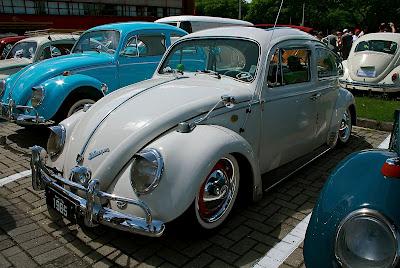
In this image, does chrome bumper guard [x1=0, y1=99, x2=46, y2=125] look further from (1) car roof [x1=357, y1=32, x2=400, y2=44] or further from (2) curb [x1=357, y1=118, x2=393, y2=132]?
(1) car roof [x1=357, y1=32, x2=400, y2=44]

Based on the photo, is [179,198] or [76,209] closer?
[179,198]

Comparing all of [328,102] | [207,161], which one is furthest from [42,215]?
[328,102]

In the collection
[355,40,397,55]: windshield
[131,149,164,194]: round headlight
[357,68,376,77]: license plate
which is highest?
[355,40,397,55]: windshield

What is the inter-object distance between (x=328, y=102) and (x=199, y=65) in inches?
74.9

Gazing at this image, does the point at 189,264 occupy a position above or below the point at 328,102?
below

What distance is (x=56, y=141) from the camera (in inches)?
140

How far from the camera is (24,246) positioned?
3193 mm

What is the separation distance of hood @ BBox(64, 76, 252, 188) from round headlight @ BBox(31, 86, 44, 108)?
7.45 ft

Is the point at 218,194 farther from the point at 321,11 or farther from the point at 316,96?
the point at 321,11

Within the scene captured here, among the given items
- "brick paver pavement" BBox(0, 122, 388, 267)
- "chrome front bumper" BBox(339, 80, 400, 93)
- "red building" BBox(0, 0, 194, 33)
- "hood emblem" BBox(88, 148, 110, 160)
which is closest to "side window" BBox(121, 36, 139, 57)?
"brick paver pavement" BBox(0, 122, 388, 267)

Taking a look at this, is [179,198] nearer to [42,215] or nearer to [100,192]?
[100,192]

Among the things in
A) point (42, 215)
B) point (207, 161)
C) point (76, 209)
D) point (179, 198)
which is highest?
point (207, 161)

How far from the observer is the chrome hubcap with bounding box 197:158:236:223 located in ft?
10.3

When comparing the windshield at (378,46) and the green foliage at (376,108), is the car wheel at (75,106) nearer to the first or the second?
the green foliage at (376,108)
